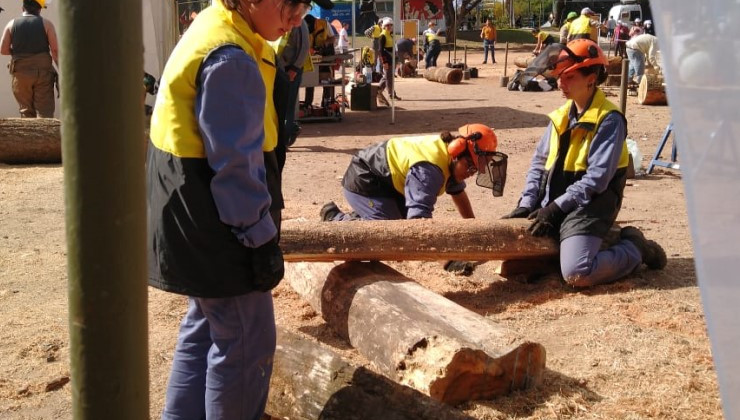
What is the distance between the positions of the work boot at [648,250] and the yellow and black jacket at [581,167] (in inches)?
8.6

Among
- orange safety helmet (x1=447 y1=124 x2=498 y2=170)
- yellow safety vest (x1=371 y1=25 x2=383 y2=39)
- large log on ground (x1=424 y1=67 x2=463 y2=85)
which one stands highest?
yellow safety vest (x1=371 y1=25 x2=383 y2=39)

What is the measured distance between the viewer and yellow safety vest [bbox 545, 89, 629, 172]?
527 centimetres

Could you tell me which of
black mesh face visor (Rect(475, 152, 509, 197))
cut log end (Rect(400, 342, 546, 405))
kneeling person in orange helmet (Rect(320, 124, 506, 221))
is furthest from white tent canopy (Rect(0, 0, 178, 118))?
cut log end (Rect(400, 342, 546, 405))

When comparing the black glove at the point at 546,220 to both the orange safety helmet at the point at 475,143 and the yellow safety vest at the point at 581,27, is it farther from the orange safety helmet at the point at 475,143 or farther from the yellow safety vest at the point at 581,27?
the yellow safety vest at the point at 581,27

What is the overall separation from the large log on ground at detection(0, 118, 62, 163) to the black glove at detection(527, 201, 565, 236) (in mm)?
6730

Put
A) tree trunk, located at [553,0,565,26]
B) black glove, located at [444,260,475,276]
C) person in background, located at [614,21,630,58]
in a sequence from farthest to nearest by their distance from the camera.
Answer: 1. tree trunk, located at [553,0,565,26]
2. person in background, located at [614,21,630,58]
3. black glove, located at [444,260,475,276]

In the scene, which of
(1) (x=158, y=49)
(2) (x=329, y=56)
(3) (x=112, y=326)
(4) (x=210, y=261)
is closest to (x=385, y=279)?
(4) (x=210, y=261)

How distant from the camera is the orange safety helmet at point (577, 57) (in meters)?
5.25

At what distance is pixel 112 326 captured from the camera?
143cm

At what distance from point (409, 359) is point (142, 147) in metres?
2.50

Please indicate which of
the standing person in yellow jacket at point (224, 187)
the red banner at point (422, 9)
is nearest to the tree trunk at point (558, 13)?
the red banner at point (422, 9)

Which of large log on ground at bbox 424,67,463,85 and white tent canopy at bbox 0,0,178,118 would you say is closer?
white tent canopy at bbox 0,0,178,118

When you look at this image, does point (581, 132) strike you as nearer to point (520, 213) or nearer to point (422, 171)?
point (520, 213)

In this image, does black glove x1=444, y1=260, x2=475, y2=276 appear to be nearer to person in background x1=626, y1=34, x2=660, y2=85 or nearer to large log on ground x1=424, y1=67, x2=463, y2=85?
person in background x1=626, y1=34, x2=660, y2=85
